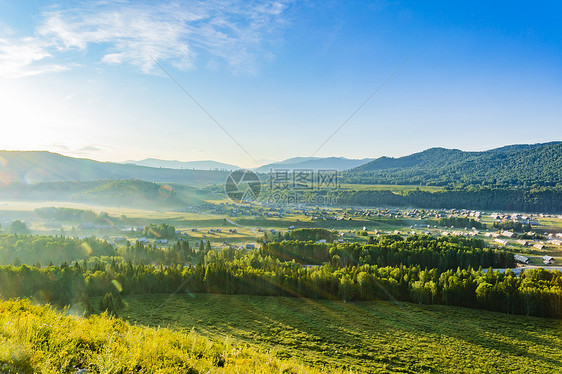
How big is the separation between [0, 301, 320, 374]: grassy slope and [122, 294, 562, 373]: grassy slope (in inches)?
627

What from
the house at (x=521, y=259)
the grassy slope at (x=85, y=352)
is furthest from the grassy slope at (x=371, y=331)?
the house at (x=521, y=259)

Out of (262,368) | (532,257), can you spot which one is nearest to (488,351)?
(262,368)

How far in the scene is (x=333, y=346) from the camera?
3098cm

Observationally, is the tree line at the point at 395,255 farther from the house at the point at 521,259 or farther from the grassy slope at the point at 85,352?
the grassy slope at the point at 85,352

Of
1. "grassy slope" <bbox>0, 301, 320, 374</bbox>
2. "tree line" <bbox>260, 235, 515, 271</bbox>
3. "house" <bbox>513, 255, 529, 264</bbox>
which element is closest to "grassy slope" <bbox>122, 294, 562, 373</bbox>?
"grassy slope" <bbox>0, 301, 320, 374</bbox>

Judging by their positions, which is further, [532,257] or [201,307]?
[532,257]

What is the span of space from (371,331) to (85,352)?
32.3 m

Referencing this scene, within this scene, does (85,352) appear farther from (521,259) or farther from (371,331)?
(521,259)

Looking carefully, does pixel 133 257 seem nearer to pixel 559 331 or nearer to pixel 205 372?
pixel 205 372

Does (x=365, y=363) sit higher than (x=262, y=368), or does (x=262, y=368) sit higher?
(x=262, y=368)

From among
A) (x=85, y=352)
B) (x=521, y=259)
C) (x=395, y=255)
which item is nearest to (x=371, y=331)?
(x=85, y=352)

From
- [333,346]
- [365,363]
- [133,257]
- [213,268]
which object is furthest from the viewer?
[133,257]

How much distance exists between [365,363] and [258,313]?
1765 cm

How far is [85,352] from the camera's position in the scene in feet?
37.1
